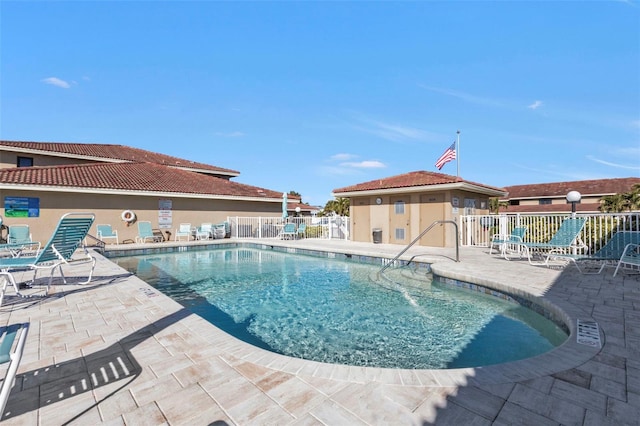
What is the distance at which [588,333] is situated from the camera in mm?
3303

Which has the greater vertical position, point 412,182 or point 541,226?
point 412,182

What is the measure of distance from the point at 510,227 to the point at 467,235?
1673 mm

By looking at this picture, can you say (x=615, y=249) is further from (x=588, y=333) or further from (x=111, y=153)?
(x=111, y=153)

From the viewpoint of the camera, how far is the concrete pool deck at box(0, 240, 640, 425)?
6.42 feet

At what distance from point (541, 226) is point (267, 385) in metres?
11.6

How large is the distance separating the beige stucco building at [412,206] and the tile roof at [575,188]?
79.0 ft

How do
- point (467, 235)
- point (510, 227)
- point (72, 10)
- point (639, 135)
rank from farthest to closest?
point (639, 135) < point (467, 235) < point (510, 227) < point (72, 10)

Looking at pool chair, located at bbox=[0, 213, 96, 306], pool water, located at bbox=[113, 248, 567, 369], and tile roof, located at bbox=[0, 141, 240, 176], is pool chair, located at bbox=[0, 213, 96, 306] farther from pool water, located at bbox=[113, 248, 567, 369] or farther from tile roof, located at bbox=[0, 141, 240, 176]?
tile roof, located at bbox=[0, 141, 240, 176]

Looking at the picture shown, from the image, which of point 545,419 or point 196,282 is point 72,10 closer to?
point 196,282

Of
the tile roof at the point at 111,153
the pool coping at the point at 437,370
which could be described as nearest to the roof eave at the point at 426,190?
the pool coping at the point at 437,370

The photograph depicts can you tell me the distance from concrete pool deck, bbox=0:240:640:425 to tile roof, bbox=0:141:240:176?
21.2 metres

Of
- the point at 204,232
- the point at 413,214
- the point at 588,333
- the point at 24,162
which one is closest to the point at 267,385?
the point at 588,333

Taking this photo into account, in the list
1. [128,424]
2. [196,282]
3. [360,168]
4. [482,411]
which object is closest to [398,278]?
[196,282]

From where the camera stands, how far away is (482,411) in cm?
198
